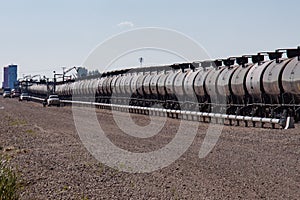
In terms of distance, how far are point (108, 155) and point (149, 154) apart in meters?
1.18

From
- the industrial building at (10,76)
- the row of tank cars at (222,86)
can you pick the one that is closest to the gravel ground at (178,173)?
the row of tank cars at (222,86)

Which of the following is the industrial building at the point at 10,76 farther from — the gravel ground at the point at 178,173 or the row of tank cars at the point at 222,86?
the gravel ground at the point at 178,173

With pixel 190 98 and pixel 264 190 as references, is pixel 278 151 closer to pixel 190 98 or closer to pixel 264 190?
pixel 264 190

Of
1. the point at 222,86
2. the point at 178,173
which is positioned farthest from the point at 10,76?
the point at 178,173

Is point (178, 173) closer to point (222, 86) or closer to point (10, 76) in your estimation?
point (222, 86)

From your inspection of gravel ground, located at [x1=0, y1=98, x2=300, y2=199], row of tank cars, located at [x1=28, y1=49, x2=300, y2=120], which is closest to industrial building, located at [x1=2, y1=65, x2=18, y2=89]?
row of tank cars, located at [x1=28, y1=49, x2=300, y2=120]

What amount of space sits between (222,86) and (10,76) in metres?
89.2

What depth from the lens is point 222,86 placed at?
31.3 metres

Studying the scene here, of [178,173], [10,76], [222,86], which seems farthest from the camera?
[10,76]

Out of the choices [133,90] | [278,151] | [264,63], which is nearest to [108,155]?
[278,151]

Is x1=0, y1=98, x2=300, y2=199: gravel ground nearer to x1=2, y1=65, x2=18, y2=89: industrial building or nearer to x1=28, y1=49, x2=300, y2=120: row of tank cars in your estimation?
x1=28, y1=49, x2=300, y2=120: row of tank cars

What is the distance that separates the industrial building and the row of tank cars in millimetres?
61912

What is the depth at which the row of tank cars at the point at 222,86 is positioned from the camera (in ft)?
83.1

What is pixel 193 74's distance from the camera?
3631 cm
